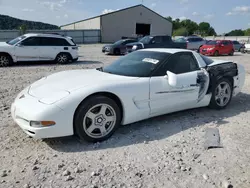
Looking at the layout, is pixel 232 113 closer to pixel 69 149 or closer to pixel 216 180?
pixel 216 180

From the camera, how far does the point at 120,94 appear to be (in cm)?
350

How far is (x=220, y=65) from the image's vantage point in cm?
494

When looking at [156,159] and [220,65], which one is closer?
[156,159]

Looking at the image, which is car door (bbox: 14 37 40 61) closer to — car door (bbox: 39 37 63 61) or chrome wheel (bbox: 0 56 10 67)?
car door (bbox: 39 37 63 61)

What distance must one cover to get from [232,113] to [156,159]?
8.45 feet

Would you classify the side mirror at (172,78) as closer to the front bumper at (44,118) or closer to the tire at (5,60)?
the front bumper at (44,118)

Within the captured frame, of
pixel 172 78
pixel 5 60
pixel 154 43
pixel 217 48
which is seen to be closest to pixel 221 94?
pixel 172 78

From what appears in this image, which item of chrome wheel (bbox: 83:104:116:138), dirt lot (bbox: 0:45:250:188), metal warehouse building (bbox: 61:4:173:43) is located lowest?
dirt lot (bbox: 0:45:250:188)

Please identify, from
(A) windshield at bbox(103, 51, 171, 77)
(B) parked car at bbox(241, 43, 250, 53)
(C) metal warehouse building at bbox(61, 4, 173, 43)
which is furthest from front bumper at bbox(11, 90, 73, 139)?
(C) metal warehouse building at bbox(61, 4, 173, 43)

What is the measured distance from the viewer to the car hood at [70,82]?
3.36 m

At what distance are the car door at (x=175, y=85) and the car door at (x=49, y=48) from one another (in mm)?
8943

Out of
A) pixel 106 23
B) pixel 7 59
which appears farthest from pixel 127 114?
pixel 106 23

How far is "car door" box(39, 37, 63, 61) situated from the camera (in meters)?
11.7

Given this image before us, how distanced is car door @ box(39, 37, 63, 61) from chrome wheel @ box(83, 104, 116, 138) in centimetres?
930
